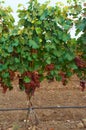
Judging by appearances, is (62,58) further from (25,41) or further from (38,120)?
(38,120)

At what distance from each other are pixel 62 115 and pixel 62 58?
163 cm

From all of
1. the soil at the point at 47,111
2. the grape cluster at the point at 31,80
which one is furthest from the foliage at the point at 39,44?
the soil at the point at 47,111

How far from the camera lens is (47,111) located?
744 centimetres

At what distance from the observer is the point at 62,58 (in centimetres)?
592

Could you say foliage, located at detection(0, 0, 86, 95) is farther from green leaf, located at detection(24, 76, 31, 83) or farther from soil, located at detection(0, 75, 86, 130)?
soil, located at detection(0, 75, 86, 130)

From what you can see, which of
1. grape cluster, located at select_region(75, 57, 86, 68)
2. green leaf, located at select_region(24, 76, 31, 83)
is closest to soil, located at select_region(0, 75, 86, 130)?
green leaf, located at select_region(24, 76, 31, 83)

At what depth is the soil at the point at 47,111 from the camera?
6.43m

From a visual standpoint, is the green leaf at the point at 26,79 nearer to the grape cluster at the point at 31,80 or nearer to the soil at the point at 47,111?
the grape cluster at the point at 31,80

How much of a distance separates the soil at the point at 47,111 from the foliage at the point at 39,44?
0.71 metres

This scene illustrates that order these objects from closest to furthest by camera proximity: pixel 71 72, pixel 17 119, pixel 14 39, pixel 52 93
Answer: pixel 14 39, pixel 71 72, pixel 17 119, pixel 52 93

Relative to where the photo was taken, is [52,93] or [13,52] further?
[52,93]

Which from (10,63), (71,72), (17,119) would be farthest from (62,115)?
(10,63)

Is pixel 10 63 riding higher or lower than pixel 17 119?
higher

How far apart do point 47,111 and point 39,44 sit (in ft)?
6.61
